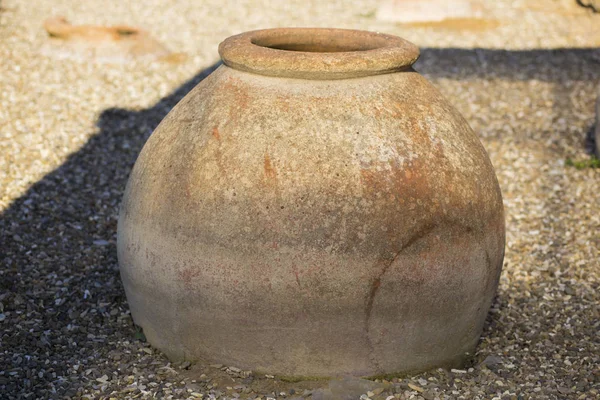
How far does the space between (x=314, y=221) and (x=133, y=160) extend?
373cm

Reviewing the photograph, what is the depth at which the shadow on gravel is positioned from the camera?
350 cm

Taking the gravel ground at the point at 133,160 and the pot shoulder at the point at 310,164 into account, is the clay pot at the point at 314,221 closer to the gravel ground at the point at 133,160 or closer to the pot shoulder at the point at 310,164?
the pot shoulder at the point at 310,164

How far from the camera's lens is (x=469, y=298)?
3.34 m

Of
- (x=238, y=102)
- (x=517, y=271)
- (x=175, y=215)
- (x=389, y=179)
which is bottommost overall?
(x=517, y=271)

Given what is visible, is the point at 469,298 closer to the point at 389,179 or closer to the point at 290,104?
the point at 389,179

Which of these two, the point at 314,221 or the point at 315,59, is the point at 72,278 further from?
the point at 315,59

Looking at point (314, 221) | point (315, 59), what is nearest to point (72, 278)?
point (314, 221)

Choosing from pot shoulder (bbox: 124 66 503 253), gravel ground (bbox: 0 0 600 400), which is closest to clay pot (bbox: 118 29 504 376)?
pot shoulder (bbox: 124 66 503 253)

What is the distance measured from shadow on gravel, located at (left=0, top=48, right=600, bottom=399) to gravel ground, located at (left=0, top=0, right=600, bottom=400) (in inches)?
0.4

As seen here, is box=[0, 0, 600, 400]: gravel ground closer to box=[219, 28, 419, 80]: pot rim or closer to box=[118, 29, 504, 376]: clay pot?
box=[118, 29, 504, 376]: clay pot

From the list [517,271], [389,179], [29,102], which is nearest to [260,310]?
[389,179]

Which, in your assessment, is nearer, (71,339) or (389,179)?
(389,179)

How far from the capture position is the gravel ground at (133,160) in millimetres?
3447

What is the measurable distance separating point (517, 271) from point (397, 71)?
6.50ft
